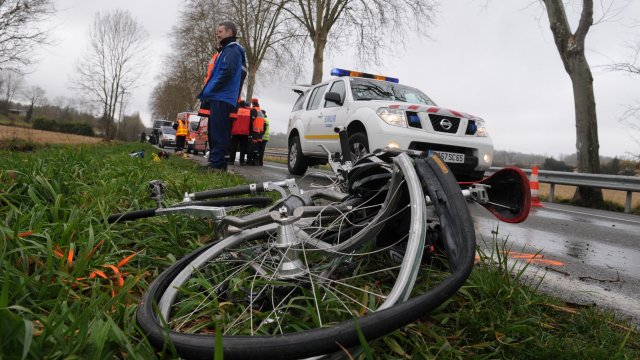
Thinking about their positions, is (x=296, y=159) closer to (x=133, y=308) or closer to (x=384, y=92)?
(x=384, y=92)

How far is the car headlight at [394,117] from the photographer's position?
572 cm

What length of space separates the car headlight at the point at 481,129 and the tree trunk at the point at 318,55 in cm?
1205

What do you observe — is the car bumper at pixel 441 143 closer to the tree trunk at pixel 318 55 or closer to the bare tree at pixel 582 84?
the bare tree at pixel 582 84

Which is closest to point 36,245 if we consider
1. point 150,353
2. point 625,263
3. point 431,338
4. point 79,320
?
point 79,320

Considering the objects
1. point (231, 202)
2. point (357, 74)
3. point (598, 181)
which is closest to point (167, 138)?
point (357, 74)

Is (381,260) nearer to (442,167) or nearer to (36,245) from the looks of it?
(442,167)

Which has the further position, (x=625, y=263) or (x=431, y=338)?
(x=625, y=263)

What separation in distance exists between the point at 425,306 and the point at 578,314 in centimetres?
119

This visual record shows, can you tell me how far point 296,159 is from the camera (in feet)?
29.9

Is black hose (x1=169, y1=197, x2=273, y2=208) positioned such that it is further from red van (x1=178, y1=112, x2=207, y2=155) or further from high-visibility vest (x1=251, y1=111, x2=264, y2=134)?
red van (x1=178, y1=112, x2=207, y2=155)

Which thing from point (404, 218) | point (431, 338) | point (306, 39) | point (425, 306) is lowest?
point (431, 338)

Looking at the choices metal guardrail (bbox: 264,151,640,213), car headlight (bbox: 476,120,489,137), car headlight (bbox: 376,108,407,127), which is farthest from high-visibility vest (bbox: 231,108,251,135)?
metal guardrail (bbox: 264,151,640,213)

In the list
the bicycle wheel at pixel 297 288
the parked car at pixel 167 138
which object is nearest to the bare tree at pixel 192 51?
the parked car at pixel 167 138

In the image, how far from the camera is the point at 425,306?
1.07 meters
